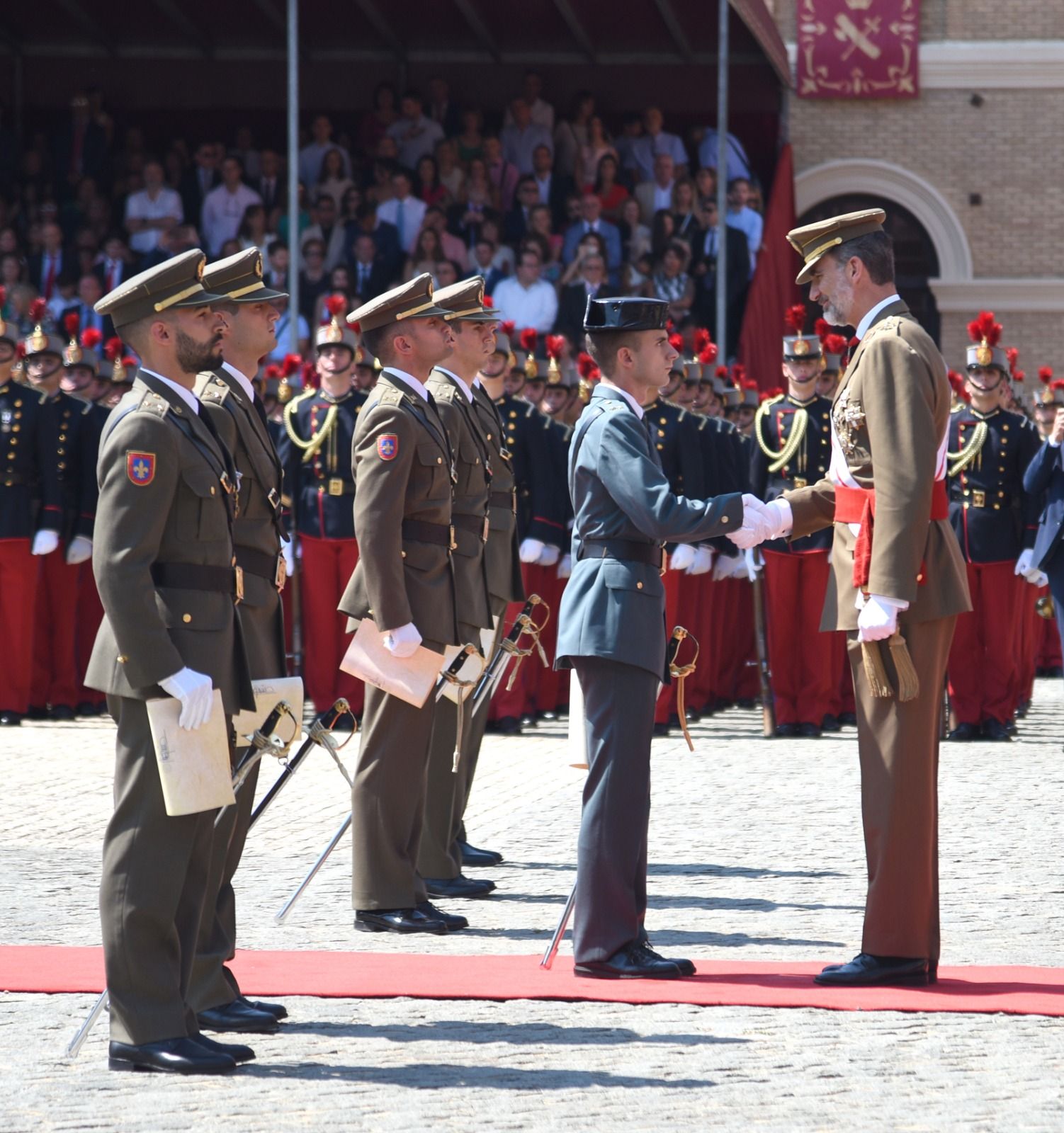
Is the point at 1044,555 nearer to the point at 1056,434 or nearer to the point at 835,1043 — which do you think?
the point at 1056,434

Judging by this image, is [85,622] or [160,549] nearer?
[160,549]

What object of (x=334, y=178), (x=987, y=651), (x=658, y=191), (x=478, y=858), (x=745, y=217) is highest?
(x=334, y=178)

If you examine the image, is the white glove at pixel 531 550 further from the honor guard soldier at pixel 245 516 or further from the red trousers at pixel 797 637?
the honor guard soldier at pixel 245 516

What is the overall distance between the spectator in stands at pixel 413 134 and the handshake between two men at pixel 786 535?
14.7 m

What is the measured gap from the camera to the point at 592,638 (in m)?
5.64

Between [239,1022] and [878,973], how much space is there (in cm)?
165

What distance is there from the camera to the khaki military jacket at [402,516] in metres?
6.29

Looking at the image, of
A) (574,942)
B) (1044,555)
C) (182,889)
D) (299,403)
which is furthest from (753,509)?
(299,403)

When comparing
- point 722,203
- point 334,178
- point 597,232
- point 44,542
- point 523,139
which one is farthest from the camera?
point 523,139

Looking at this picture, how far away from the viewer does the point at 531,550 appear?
11.5 meters

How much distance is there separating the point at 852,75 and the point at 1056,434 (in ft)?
39.2

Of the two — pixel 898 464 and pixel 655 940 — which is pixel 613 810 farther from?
pixel 898 464

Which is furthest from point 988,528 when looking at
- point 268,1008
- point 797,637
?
point 268,1008

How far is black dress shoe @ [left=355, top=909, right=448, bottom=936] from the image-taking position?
6324mm
